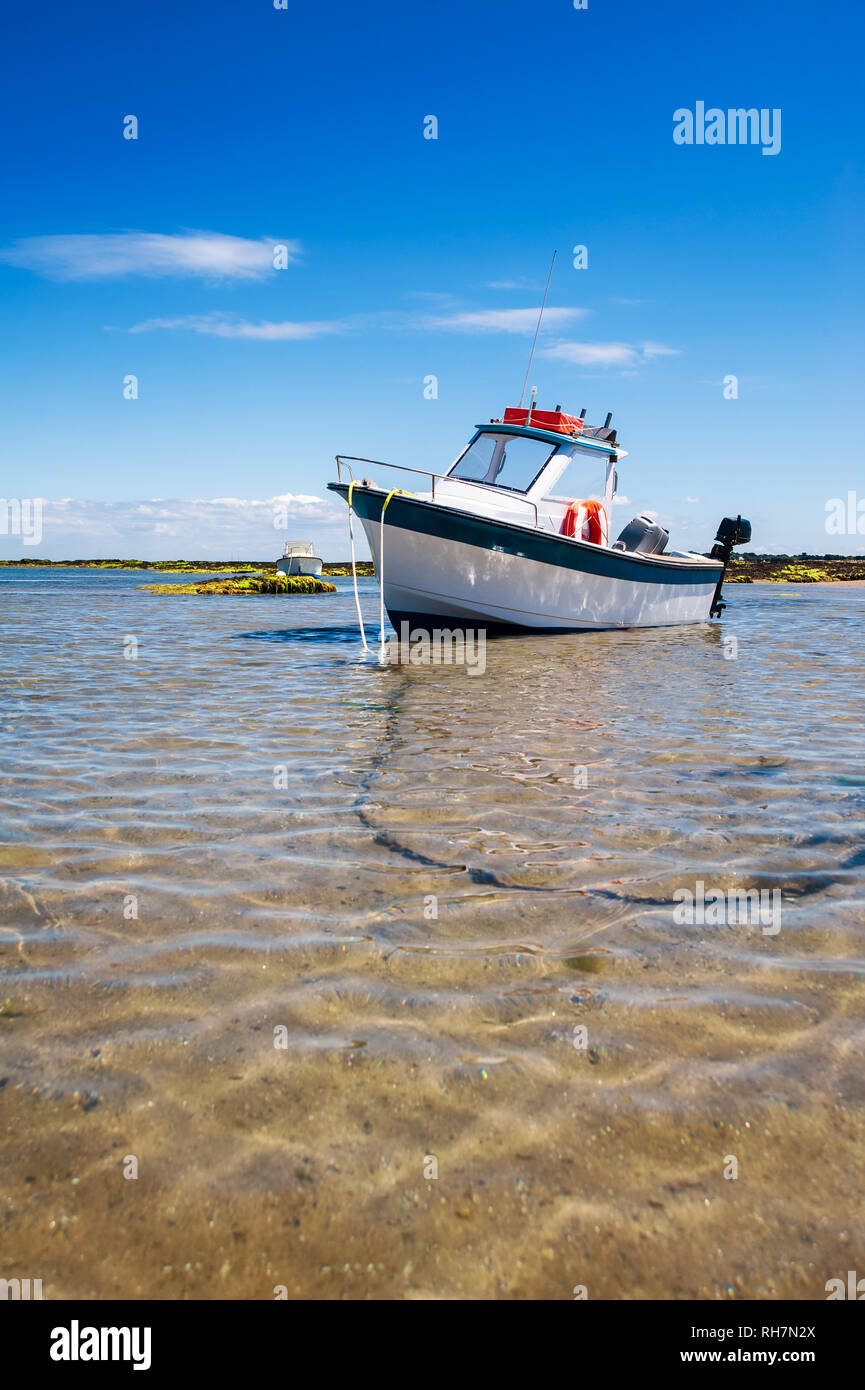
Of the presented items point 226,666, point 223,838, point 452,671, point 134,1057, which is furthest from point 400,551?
point 134,1057

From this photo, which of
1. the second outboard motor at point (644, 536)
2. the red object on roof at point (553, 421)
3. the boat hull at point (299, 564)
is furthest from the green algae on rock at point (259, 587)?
the red object on roof at point (553, 421)

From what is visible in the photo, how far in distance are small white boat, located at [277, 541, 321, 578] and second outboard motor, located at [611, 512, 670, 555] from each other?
32319 mm

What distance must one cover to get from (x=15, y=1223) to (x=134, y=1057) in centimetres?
54

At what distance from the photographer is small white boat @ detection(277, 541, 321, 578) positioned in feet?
153

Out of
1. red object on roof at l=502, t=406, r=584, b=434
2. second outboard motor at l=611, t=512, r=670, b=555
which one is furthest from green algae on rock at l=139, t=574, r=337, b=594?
red object on roof at l=502, t=406, r=584, b=434

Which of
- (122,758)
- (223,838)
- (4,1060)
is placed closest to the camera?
(4,1060)

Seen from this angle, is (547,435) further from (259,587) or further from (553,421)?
(259,587)

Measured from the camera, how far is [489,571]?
12.0m

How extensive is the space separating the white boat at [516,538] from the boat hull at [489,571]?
19 mm

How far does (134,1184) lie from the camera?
1740 mm

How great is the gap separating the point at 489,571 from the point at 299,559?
36.0m

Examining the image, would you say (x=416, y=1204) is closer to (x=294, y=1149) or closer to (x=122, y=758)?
(x=294, y=1149)

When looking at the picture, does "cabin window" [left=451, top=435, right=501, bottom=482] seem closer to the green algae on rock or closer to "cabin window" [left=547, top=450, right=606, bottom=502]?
"cabin window" [left=547, top=450, right=606, bottom=502]

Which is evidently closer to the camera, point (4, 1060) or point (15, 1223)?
point (15, 1223)
